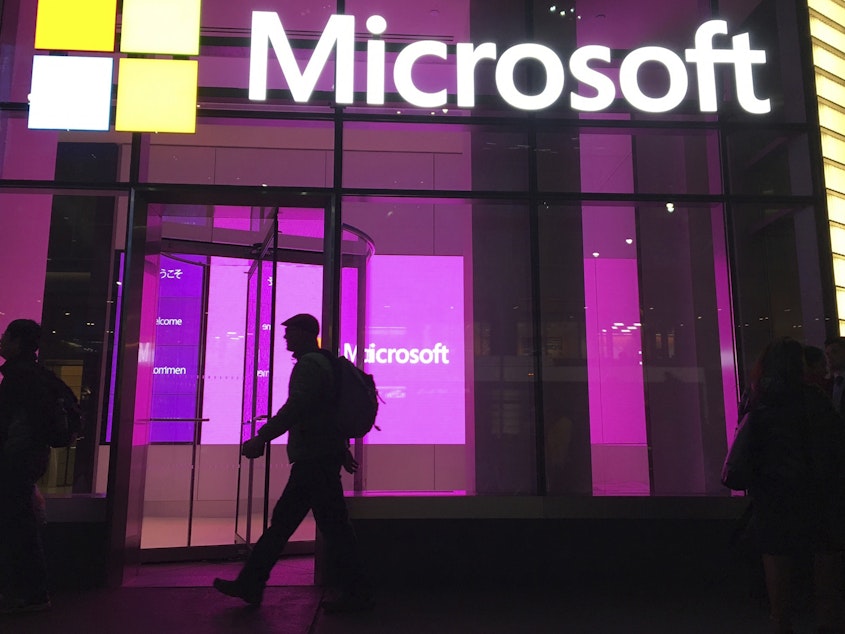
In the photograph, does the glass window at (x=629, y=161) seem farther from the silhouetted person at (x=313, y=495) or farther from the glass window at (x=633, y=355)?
the silhouetted person at (x=313, y=495)

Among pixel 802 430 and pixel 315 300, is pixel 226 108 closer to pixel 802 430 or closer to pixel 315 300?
pixel 315 300

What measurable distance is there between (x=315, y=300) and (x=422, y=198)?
5.48 ft

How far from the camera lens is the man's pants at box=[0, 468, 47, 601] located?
4.00 meters

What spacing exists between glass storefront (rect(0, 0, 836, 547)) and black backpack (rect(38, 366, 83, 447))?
894 millimetres

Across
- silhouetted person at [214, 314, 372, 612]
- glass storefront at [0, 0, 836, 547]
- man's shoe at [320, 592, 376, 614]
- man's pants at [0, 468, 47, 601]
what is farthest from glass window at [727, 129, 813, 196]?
man's pants at [0, 468, 47, 601]

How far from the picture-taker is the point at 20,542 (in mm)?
4020

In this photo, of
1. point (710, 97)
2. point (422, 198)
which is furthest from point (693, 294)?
point (422, 198)

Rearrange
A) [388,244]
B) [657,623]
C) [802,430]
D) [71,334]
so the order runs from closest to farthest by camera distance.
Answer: [802,430]
[657,623]
[71,334]
[388,244]

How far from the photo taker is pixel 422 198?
18.5ft

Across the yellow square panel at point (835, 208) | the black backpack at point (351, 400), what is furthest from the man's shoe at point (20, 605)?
the yellow square panel at point (835, 208)

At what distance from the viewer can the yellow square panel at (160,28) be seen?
555cm

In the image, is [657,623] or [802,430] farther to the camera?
[657,623]

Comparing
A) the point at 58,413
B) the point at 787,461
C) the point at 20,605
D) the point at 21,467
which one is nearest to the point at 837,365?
the point at 787,461

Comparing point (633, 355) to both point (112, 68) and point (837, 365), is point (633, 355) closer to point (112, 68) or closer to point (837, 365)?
point (837, 365)
